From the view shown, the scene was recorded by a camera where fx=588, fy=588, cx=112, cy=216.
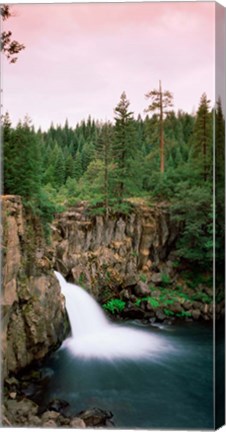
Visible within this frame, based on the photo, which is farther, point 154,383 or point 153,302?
point 153,302

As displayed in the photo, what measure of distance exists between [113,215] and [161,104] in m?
1.09

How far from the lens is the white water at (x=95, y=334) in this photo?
5.31 meters

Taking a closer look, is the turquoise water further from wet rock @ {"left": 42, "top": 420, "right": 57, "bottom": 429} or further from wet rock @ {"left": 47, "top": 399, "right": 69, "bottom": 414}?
wet rock @ {"left": 42, "top": 420, "right": 57, "bottom": 429}

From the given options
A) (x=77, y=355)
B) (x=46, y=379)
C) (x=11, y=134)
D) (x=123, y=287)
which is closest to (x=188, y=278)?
(x=123, y=287)

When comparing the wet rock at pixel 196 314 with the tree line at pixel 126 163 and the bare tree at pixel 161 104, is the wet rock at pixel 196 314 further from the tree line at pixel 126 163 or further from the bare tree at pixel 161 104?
the bare tree at pixel 161 104

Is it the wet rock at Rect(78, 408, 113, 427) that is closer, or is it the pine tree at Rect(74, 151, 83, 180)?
the wet rock at Rect(78, 408, 113, 427)

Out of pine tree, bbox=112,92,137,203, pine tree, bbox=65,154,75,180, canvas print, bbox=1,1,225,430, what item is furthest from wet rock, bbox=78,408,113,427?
pine tree, bbox=65,154,75,180

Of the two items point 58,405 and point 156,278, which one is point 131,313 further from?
point 58,405

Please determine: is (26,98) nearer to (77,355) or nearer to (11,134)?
(11,134)

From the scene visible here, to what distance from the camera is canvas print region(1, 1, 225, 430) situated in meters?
5.04

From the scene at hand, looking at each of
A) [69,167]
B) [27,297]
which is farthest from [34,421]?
[69,167]

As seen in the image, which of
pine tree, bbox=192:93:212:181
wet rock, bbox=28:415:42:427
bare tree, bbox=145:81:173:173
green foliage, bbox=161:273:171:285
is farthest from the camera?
green foliage, bbox=161:273:171:285

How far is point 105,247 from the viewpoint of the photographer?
17.7ft

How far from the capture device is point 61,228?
546 cm
